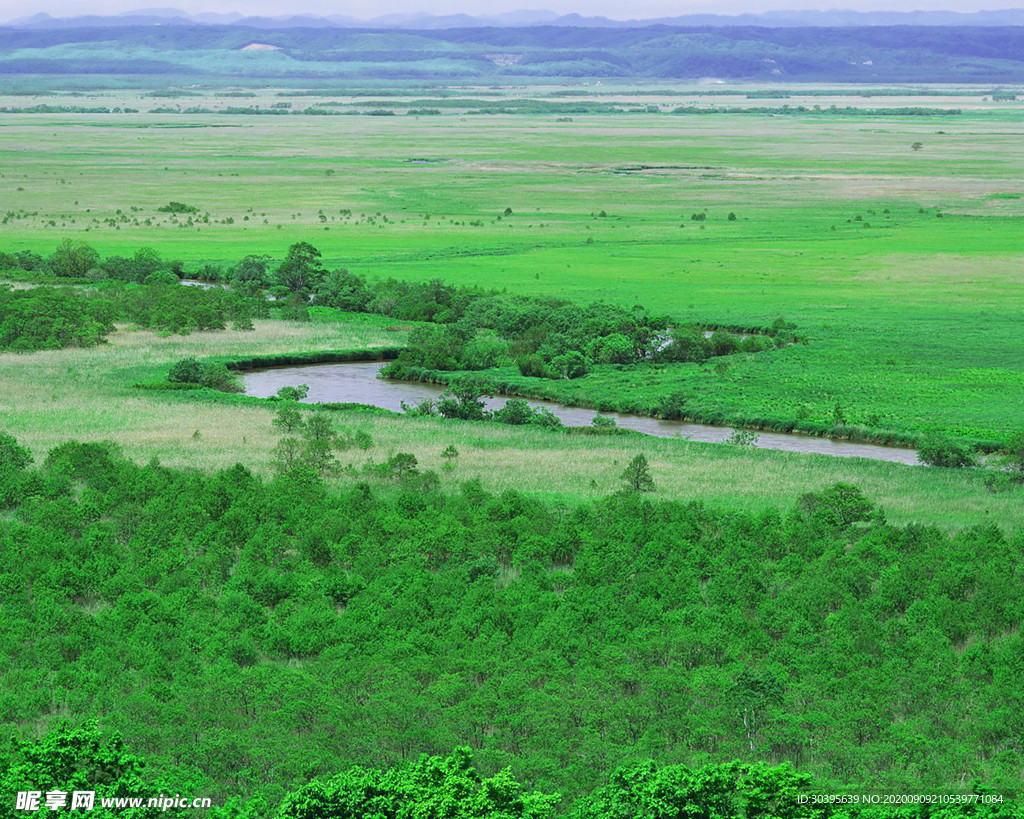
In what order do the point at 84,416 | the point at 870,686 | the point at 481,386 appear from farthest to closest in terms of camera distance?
the point at 481,386
the point at 84,416
the point at 870,686

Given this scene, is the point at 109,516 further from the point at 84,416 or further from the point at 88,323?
the point at 88,323

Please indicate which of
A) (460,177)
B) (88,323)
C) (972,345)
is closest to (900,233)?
(972,345)

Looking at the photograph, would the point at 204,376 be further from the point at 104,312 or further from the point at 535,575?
the point at 535,575

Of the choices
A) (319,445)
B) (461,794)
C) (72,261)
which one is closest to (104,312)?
(72,261)

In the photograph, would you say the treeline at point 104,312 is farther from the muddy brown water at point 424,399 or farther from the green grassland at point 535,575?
the muddy brown water at point 424,399

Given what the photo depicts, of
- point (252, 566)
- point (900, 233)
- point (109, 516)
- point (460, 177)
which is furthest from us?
point (460, 177)

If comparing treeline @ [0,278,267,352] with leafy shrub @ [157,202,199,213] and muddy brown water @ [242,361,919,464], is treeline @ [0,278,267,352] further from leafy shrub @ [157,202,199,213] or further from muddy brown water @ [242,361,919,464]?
leafy shrub @ [157,202,199,213]
